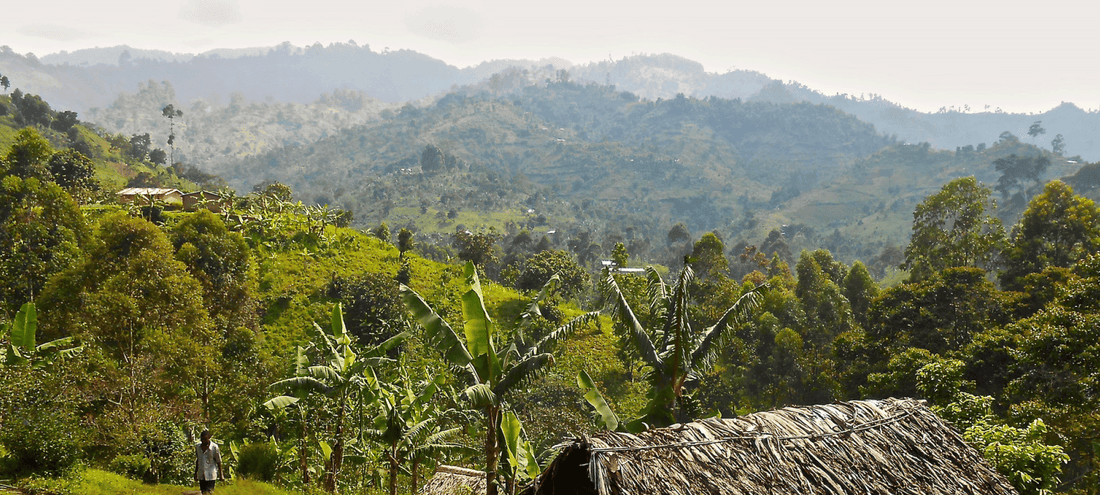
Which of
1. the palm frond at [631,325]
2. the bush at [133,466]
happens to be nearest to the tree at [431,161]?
the bush at [133,466]

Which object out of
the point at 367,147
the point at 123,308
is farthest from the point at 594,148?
the point at 123,308

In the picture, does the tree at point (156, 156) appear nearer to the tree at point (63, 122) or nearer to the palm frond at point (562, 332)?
the tree at point (63, 122)

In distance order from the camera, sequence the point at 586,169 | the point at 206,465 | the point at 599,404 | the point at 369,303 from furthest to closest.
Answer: the point at 586,169, the point at 369,303, the point at 206,465, the point at 599,404

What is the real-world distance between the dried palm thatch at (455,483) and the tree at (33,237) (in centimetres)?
1527

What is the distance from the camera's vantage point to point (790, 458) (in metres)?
6.07

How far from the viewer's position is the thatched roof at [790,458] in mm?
5238

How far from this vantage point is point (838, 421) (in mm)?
6828

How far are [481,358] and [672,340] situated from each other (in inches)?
165

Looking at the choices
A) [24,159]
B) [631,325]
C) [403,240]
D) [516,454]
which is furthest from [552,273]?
[516,454]

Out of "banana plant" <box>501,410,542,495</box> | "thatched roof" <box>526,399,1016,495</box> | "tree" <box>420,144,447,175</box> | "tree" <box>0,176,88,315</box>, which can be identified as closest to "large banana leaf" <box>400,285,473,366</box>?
"banana plant" <box>501,410,542,495</box>

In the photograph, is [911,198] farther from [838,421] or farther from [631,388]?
[838,421]

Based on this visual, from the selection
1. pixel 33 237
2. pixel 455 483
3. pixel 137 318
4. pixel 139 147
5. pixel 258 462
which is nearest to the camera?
pixel 455 483

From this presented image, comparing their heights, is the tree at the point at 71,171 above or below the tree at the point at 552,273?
above

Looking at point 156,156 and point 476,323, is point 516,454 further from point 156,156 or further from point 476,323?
point 156,156
